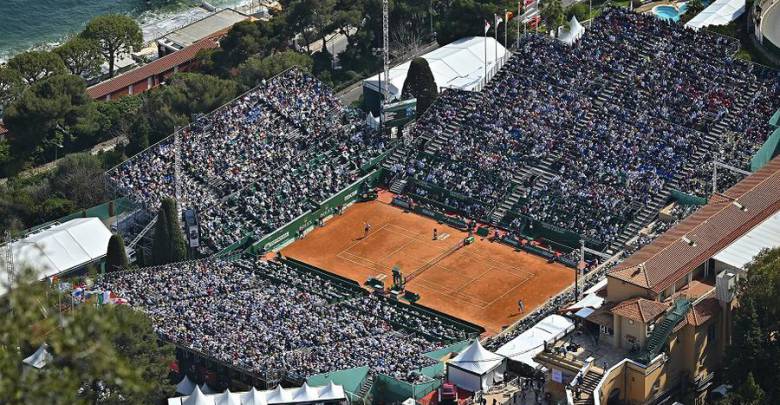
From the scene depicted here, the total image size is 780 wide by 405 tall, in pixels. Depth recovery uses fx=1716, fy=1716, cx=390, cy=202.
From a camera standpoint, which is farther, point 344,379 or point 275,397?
point 344,379

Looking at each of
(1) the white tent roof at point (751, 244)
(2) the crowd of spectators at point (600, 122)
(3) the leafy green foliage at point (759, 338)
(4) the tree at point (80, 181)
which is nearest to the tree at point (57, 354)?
(3) the leafy green foliage at point (759, 338)

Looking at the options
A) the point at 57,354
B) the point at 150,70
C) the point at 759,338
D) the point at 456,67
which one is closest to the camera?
the point at 57,354

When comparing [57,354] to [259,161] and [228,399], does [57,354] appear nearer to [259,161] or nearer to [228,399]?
[228,399]

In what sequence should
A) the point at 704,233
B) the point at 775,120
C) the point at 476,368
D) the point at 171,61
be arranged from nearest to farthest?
the point at 476,368 → the point at 704,233 → the point at 775,120 → the point at 171,61

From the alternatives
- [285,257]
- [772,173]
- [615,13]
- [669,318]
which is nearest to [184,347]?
[285,257]

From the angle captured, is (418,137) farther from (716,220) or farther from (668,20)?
(716,220)

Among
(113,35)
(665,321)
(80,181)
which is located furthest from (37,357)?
(113,35)
